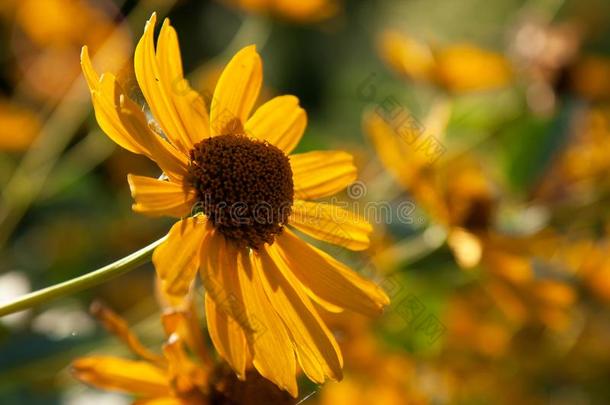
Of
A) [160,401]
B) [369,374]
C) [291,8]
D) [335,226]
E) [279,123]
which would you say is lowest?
[369,374]

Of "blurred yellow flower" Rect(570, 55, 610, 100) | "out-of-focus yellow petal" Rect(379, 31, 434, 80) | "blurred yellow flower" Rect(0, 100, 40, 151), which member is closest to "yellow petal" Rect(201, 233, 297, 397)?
"blurred yellow flower" Rect(0, 100, 40, 151)

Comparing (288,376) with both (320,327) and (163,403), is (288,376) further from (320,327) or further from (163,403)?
(163,403)

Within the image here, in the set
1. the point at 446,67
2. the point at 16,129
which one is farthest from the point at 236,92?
the point at 446,67

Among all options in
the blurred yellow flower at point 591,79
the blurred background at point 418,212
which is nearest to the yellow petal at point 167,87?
the blurred background at point 418,212

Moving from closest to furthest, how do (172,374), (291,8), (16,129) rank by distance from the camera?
(172,374) < (16,129) < (291,8)

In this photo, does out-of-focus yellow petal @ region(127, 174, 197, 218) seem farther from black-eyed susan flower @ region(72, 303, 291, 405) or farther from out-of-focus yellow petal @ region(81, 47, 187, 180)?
black-eyed susan flower @ region(72, 303, 291, 405)

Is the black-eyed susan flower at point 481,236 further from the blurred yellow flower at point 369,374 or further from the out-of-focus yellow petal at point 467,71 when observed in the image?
the out-of-focus yellow petal at point 467,71

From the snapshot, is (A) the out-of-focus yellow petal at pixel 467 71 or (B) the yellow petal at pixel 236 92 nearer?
(B) the yellow petal at pixel 236 92

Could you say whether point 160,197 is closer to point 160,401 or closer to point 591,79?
point 160,401
